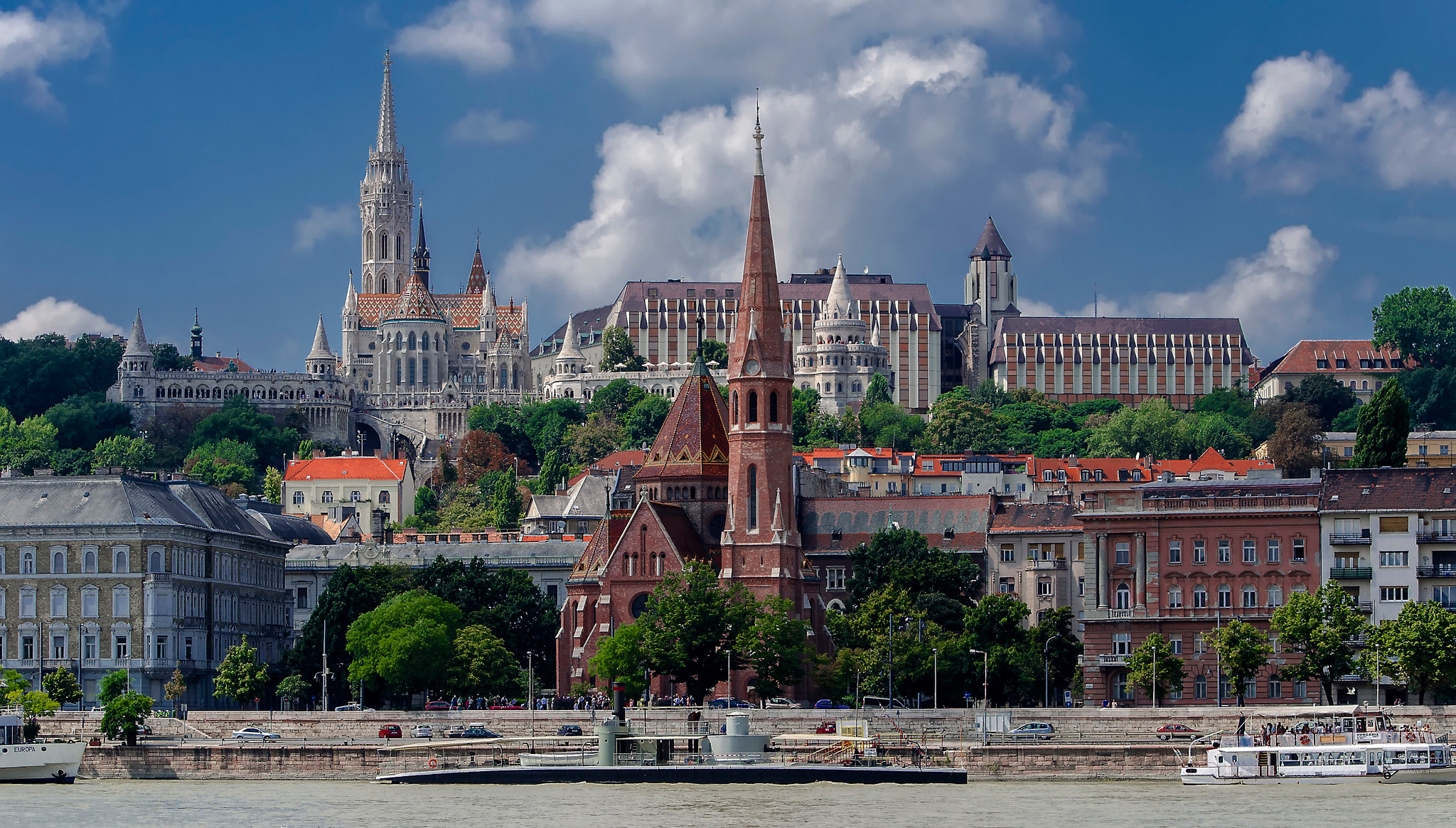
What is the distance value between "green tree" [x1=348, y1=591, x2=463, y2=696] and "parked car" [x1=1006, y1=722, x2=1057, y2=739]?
29.2 meters

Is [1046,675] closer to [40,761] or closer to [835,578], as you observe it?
[835,578]

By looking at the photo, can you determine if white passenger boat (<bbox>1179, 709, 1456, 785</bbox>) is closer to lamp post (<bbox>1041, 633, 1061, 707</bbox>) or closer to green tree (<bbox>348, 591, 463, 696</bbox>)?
lamp post (<bbox>1041, 633, 1061, 707</bbox>)

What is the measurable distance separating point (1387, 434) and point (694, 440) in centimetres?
3235

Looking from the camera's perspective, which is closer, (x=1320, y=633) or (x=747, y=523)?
(x=1320, y=633)

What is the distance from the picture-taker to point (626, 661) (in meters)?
109

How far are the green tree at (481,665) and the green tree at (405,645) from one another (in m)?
0.53

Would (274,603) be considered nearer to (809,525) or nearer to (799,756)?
(809,525)

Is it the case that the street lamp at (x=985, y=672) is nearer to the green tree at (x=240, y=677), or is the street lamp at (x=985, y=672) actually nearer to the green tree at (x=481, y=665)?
the green tree at (x=481, y=665)

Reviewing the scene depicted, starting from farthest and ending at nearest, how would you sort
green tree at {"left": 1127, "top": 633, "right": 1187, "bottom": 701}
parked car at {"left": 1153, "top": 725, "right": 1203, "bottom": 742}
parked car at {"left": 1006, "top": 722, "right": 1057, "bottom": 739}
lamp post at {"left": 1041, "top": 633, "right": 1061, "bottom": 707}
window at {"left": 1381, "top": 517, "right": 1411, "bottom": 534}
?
lamp post at {"left": 1041, "top": 633, "right": 1061, "bottom": 707} → window at {"left": 1381, "top": 517, "right": 1411, "bottom": 534} → green tree at {"left": 1127, "top": 633, "right": 1187, "bottom": 701} → parked car at {"left": 1006, "top": 722, "right": 1057, "bottom": 739} → parked car at {"left": 1153, "top": 725, "right": 1203, "bottom": 742}

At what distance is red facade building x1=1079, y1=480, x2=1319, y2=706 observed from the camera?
102 m

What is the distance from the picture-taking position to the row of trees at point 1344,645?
92938mm

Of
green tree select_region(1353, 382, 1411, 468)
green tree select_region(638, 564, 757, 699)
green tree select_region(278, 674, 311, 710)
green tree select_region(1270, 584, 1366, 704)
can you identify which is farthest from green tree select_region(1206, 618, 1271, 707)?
green tree select_region(278, 674, 311, 710)

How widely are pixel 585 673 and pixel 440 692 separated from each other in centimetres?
888

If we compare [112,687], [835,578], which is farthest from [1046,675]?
[112,687]
